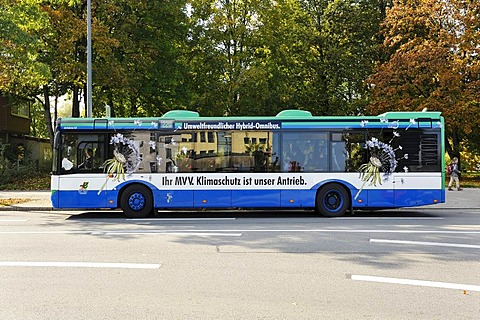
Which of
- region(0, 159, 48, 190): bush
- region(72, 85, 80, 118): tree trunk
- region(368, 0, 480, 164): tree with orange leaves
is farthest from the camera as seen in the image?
region(72, 85, 80, 118): tree trunk

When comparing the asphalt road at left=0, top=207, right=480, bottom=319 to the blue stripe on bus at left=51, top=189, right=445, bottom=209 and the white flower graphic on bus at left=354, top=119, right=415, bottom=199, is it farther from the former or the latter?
the white flower graphic on bus at left=354, top=119, right=415, bottom=199

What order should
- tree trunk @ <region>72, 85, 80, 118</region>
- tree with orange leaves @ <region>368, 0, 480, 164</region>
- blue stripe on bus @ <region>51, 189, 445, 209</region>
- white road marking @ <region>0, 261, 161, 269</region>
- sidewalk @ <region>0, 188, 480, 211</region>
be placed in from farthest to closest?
tree trunk @ <region>72, 85, 80, 118</region> → tree with orange leaves @ <region>368, 0, 480, 164</region> → sidewalk @ <region>0, 188, 480, 211</region> → blue stripe on bus @ <region>51, 189, 445, 209</region> → white road marking @ <region>0, 261, 161, 269</region>

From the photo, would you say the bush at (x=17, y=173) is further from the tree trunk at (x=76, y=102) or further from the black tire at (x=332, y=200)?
the black tire at (x=332, y=200)

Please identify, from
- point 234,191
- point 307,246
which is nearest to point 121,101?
point 234,191

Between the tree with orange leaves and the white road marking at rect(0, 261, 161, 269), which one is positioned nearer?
the white road marking at rect(0, 261, 161, 269)

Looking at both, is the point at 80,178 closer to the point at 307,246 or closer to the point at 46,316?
the point at 307,246

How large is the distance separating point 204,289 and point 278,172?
896 cm

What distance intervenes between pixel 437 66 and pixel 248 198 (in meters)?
18.9

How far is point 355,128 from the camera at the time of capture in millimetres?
15328

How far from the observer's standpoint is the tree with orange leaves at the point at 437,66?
94.5 feet

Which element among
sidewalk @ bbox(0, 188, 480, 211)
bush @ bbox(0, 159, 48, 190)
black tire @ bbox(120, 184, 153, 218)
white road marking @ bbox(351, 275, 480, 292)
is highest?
bush @ bbox(0, 159, 48, 190)

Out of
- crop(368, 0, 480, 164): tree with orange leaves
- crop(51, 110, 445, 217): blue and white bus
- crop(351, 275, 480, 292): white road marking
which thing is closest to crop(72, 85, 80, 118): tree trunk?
crop(51, 110, 445, 217): blue and white bus

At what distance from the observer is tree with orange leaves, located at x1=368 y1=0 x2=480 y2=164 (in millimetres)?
28812

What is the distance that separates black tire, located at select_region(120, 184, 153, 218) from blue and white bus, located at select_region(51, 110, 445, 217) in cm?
3
